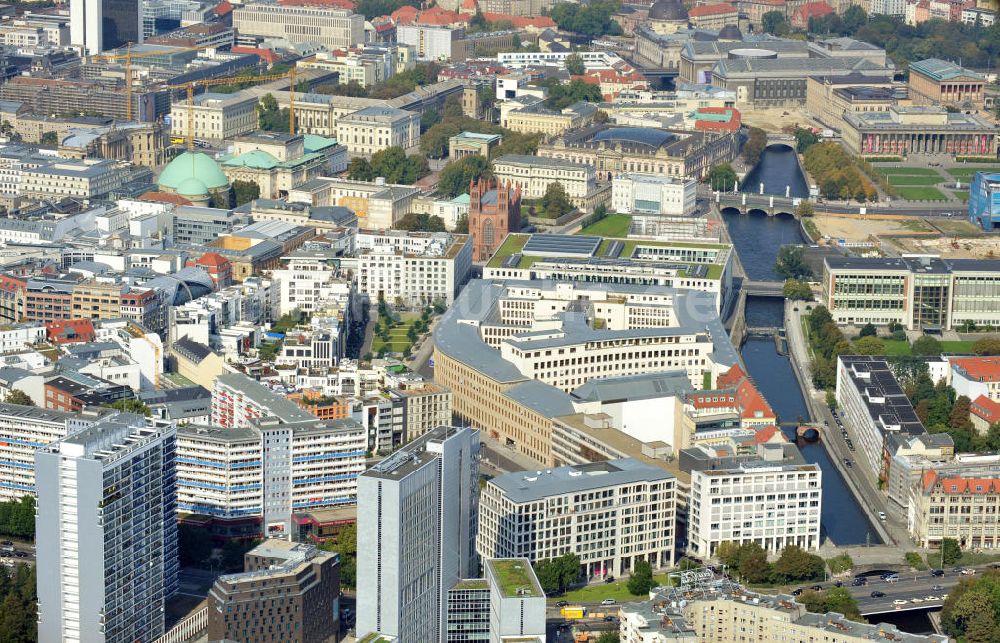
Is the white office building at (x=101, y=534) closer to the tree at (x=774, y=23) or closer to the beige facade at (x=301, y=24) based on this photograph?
the beige facade at (x=301, y=24)

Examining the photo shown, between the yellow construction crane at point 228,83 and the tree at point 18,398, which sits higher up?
the yellow construction crane at point 228,83

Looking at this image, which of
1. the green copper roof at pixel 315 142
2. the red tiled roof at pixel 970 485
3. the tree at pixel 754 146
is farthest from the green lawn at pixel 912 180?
the red tiled roof at pixel 970 485

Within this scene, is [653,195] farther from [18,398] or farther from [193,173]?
[18,398]

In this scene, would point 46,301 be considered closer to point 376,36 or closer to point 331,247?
point 331,247

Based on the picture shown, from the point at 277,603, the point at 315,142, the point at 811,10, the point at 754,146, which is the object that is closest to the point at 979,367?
the point at 277,603

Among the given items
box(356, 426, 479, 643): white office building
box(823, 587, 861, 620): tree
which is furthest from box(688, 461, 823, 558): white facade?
box(356, 426, 479, 643): white office building
